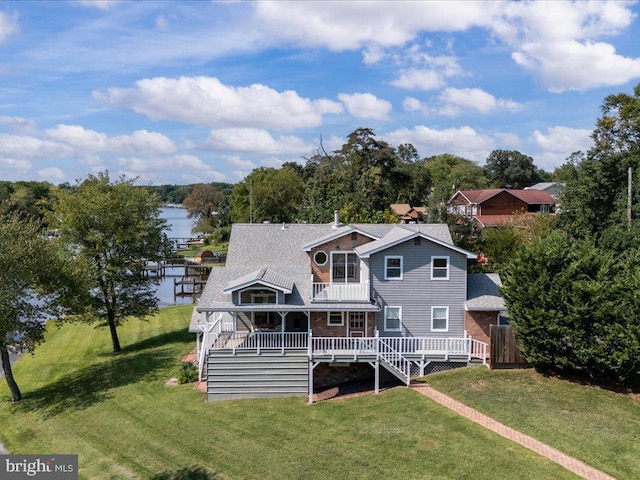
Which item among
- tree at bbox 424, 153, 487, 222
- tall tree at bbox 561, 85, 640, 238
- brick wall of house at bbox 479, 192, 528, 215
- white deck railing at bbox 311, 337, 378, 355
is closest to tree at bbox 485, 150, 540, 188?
tree at bbox 424, 153, 487, 222

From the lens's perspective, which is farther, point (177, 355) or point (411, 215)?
point (411, 215)

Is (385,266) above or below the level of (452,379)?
above

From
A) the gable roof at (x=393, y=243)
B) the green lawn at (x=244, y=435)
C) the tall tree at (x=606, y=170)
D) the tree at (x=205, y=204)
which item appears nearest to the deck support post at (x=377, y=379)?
the green lawn at (x=244, y=435)

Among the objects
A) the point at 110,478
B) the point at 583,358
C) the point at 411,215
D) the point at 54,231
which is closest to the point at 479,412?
the point at 583,358

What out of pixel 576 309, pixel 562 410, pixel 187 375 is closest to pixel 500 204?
pixel 576 309

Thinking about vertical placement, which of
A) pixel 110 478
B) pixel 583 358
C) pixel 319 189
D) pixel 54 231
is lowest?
pixel 110 478

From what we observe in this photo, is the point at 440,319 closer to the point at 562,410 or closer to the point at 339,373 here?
the point at 339,373

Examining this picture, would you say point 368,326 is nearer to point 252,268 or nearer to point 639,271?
point 252,268
